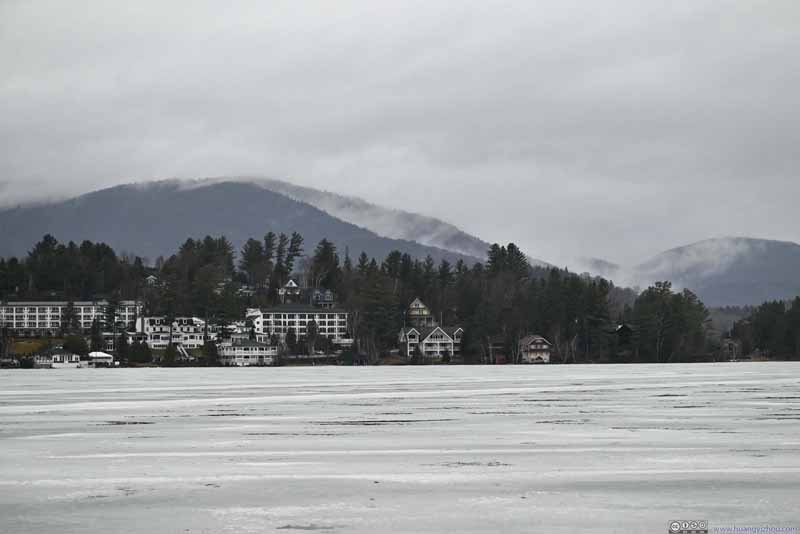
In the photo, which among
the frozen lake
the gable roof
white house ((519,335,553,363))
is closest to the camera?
the frozen lake

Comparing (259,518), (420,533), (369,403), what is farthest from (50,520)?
(369,403)

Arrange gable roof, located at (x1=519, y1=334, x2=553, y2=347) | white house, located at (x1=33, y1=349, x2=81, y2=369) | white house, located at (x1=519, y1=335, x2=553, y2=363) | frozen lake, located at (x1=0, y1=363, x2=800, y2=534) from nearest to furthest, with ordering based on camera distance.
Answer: frozen lake, located at (x1=0, y1=363, x2=800, y2=534)
white house, located at (x1=33, y1=349, x2=81, y2=369)
white house, located at (x1=519, y1=335, x2=553, y2=363)
gable roof, located at (x1=519, y1=334, x2=553, y2=347)

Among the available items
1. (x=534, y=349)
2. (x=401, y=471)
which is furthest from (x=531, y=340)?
(x=401, y=471)

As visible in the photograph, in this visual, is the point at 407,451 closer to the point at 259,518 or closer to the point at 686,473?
the point at 686,473

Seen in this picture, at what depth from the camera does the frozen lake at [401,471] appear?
654 inches

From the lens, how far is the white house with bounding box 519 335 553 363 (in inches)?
7666

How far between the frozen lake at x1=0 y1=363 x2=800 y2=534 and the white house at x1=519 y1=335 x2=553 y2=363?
155 m

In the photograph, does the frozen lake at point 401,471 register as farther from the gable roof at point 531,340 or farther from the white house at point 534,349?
the gable roof at point 531,340

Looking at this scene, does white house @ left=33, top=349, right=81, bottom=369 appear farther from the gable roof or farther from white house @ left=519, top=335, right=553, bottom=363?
the gable roof

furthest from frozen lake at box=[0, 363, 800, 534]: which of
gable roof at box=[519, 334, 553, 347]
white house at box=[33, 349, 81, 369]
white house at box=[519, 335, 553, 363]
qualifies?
gable roof at box=[519, 334, 553, 347]

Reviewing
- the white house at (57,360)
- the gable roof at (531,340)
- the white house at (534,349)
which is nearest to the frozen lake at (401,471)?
the white house at (57,360)

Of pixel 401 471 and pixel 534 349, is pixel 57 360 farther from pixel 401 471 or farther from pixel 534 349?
pixel 401 471

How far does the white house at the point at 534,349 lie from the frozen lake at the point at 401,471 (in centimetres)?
15541

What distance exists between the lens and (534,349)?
646 feet
